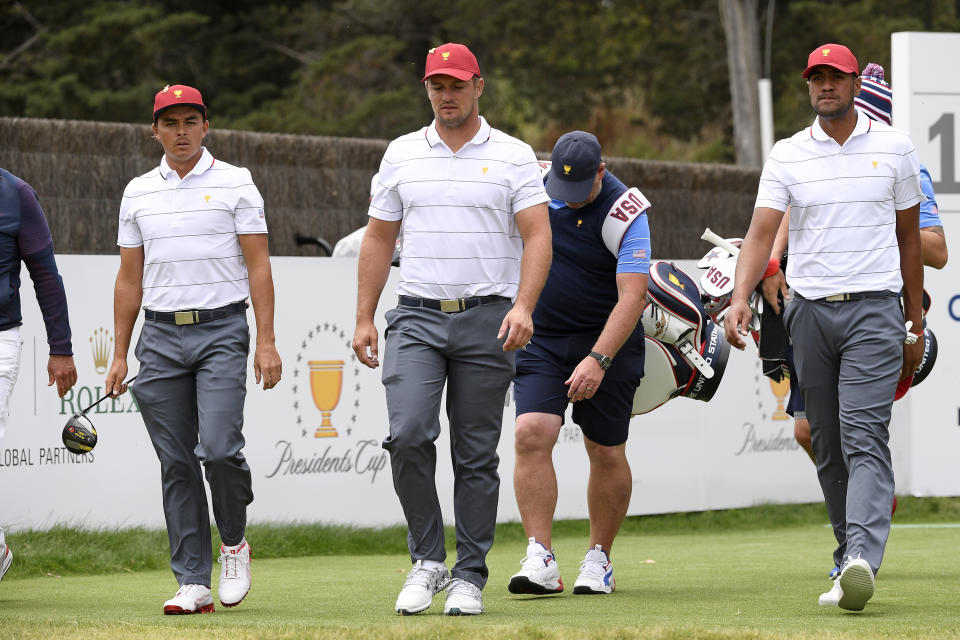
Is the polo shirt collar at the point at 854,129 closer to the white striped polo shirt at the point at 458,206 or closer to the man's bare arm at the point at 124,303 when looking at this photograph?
the white striped polo shirt at the point at 458,206

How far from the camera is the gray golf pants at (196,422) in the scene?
6.16 meters

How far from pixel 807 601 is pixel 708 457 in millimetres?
5243

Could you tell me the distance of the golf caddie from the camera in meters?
6.18

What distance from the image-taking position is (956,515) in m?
12.4

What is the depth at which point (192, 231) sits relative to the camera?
245 inches

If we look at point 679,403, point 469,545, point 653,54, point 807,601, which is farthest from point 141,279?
point 653,54

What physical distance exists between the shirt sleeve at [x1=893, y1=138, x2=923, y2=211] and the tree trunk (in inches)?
773

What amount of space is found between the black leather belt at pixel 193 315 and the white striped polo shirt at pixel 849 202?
83.1 inches

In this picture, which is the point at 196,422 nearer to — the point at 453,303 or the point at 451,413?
the point at 451,413

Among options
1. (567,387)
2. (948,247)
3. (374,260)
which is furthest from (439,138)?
(948,247)

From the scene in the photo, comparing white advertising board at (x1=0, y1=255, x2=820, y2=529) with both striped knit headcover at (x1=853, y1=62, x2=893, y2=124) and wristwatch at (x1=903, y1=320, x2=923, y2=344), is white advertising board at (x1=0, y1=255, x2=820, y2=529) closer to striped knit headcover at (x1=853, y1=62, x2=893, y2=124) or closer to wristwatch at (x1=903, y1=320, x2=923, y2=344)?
striped knit headcover at (x1=853, y1=62, x2=893, y2=124)

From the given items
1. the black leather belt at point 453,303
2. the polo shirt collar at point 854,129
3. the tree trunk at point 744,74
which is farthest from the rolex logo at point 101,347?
the tree trunk at point 744,74

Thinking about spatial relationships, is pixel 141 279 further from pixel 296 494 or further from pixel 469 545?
pixel 296 494

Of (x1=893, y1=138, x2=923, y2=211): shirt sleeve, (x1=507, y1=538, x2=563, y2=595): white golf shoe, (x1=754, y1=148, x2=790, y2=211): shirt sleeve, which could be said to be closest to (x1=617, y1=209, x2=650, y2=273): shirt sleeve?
(x1=754, y1=148, x2=790, y2=211): shirt sleeve
